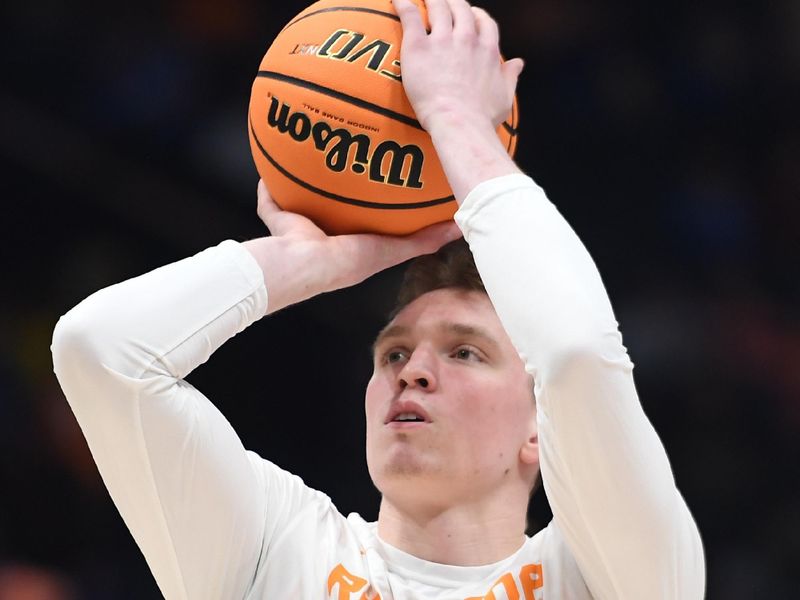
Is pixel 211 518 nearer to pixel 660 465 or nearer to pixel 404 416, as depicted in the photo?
pixel 404 416

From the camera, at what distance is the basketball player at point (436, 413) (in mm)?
2285

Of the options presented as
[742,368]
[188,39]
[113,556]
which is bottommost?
[113,556]

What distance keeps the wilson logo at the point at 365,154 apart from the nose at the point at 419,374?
1.54 feet

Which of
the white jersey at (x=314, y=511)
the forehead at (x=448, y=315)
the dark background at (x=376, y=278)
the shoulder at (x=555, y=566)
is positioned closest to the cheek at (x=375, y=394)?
the forehead at (x=448, y=315)

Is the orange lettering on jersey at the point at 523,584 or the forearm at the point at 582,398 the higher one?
the forearm at the point at 582,398

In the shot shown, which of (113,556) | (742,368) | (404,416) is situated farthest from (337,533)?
(742,368)

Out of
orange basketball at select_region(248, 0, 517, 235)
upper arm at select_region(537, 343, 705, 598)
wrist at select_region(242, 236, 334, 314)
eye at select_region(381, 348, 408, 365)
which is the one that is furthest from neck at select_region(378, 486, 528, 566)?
orange basketball at select_region(248, 0, 517, 235)

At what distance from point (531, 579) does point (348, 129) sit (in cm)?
111

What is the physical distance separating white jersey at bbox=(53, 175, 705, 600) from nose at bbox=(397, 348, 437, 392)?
15.8 inches

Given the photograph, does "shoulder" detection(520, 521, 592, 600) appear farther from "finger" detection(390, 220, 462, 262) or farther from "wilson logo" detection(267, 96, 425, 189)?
"wilson logo" detection(267, 96, 425, 189)

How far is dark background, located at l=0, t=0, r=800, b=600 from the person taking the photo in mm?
5098

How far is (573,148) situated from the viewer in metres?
5.51

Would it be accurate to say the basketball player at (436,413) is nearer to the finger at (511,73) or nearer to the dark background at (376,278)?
the finger at (511,73)

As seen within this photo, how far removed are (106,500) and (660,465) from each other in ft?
11.6
